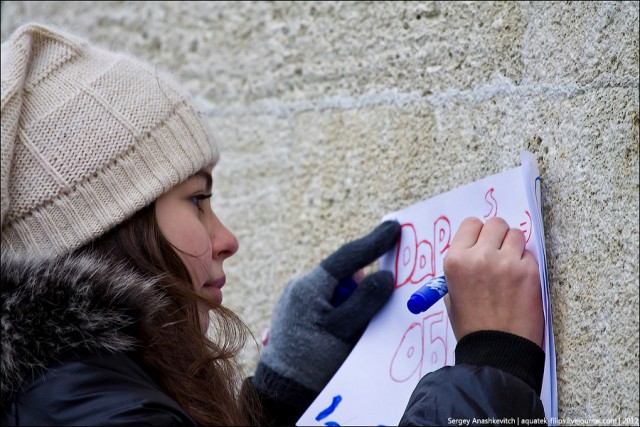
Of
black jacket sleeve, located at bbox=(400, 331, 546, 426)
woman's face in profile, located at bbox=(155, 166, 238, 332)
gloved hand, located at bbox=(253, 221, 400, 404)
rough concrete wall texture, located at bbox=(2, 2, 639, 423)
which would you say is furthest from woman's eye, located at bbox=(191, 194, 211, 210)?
black jacket sleeve, located at bbox=(400, 331, 546, 426)

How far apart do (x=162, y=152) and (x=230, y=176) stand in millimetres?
670

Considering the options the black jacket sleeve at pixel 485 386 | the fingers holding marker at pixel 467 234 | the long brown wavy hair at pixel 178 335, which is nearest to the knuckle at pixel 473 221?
the fingers holding marker at pixel 467 234

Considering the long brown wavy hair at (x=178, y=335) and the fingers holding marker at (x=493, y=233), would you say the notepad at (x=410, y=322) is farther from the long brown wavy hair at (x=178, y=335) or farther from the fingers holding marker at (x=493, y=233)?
the long brown wavy hair at (x=178, y=335)

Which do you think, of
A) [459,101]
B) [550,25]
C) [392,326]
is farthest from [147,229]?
[550,25]

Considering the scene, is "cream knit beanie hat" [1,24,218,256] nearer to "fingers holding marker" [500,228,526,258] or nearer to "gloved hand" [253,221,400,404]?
"gloved hand" [253,221,400,404]

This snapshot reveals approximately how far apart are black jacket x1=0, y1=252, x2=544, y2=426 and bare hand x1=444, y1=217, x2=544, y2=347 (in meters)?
0.03

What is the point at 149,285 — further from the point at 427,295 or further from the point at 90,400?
the point at 427,295

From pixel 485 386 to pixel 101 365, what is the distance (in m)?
0.46

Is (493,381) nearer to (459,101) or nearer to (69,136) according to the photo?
(459,101)

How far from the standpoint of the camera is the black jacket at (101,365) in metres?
0.92

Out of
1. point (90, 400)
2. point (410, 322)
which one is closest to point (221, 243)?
point (410, 322)

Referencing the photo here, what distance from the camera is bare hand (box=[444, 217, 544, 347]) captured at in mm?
1037

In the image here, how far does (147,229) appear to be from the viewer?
1216 millimetres

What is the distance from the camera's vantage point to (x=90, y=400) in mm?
913
